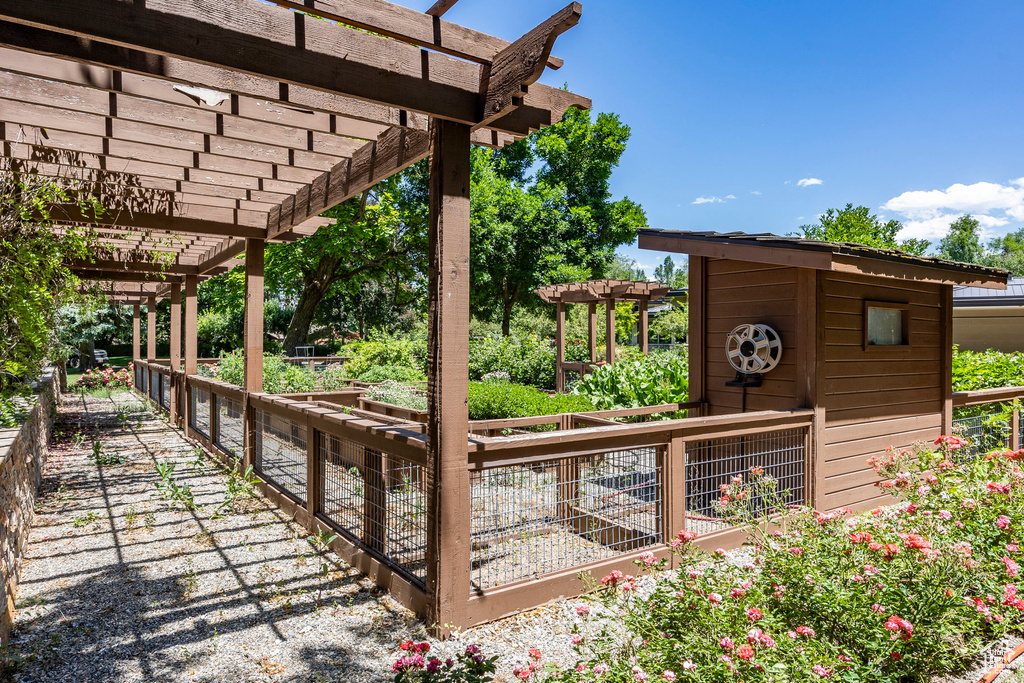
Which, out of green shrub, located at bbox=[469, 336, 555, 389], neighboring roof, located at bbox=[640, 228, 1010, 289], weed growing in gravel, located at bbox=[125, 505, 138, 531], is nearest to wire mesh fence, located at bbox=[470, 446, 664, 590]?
neighboring roof, located at bbox=[640, 228, 1010, 289]

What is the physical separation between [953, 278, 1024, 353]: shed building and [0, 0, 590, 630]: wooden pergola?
598 inches

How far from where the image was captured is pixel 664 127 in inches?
2544

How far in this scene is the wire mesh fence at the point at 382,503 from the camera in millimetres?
3590

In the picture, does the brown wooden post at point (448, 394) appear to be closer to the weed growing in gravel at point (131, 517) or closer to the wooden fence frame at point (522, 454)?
the wooden fence frame at point (522, 454)

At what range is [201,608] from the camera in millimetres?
3301

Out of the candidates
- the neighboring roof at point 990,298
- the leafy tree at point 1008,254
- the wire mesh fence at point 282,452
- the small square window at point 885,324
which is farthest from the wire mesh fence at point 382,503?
the leafy tree at point 1008,254

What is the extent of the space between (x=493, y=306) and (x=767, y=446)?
19.6 metres

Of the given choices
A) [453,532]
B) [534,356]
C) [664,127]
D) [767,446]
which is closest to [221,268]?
[453,532]

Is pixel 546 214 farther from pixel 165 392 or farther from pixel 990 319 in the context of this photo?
pixel 165 392

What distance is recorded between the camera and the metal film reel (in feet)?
16.5

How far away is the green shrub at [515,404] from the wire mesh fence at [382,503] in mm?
4124

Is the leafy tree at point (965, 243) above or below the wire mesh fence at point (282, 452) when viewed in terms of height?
above

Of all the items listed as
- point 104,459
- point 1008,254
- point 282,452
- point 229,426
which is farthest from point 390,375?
point 1008,254

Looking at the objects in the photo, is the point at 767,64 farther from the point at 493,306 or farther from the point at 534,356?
the point at 534,356
